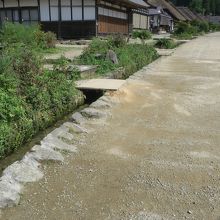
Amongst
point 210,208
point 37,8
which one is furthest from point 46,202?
point 37,8

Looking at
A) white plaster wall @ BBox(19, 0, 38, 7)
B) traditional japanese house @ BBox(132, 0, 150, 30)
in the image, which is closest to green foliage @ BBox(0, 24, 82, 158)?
white plaster wall @ BBox(19, 0, 38, 7)

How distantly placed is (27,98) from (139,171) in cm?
263

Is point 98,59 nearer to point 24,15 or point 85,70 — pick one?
point 85,70

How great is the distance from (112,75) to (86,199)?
7.05 m

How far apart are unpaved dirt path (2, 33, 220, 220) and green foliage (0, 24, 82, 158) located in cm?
87

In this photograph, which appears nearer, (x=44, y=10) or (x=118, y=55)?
(x=118, y=55)

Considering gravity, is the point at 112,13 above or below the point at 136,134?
above

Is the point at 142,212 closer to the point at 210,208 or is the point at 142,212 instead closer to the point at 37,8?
the point at 210,208

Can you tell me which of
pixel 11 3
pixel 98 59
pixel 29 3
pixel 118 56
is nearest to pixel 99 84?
pixel 98 59

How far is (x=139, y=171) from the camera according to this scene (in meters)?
4.66

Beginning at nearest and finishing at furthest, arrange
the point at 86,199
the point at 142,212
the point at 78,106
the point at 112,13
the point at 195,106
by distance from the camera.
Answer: the point at 142,212
the point at 86,199
the point at 195,106
the point at 78,106
the point at 112,13

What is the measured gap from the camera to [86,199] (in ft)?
13.2

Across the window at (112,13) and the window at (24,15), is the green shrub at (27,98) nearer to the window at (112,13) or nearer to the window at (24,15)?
the window at (24,15)

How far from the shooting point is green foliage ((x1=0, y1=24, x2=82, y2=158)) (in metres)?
5.55
